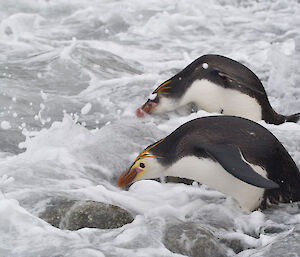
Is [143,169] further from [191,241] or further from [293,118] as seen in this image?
[293,118]

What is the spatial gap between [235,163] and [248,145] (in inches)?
13.9

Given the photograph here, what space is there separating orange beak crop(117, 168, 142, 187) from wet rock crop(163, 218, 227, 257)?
74 cm

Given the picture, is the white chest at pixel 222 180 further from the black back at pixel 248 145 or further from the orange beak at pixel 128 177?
the orange beak at pixel 128 177

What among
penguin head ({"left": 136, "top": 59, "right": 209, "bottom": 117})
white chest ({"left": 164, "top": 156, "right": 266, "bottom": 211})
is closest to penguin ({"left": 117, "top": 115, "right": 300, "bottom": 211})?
white chest ({"left": 164, "top": 156, "right": 266, "bottom": 211})

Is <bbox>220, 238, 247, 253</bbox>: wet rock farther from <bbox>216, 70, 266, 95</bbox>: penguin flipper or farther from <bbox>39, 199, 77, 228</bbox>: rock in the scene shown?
<bbox>216, 70, 266, 95</bbox>: penguin flipper

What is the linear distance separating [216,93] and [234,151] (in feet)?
6.38

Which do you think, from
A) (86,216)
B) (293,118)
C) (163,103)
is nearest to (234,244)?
(86,216)

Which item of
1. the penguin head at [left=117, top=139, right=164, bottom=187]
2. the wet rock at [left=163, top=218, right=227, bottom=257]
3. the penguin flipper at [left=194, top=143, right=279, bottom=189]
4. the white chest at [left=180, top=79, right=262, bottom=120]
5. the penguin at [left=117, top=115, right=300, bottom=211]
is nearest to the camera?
the wet rock at [left=163, top=218, right=227, bottom=257]

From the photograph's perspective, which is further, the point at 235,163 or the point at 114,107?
the point at 114,107

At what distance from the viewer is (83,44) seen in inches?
271

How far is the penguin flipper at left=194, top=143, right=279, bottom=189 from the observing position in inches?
100

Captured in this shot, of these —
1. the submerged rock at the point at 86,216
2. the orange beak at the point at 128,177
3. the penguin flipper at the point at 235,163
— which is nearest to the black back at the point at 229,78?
the orange beak at the point at 128,177

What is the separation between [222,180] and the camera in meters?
3.02

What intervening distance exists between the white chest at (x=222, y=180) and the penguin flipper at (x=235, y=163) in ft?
0.39
